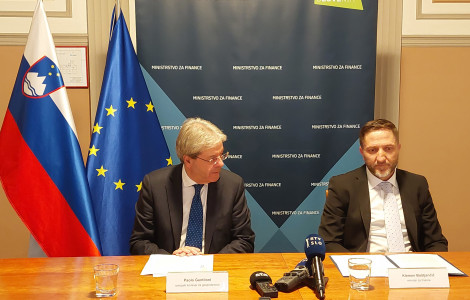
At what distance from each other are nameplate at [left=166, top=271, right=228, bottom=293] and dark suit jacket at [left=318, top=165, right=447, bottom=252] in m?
1.00

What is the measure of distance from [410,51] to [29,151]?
9.73 ft

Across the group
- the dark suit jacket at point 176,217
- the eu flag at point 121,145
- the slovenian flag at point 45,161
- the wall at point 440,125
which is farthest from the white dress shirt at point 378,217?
the slovenian flag at point 45,161

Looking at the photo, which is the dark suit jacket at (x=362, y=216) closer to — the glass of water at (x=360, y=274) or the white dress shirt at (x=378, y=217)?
the white dress shirt at (x=378, y=217)

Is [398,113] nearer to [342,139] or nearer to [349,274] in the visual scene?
[342,139]

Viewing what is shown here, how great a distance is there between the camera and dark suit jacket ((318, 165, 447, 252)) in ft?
8.80

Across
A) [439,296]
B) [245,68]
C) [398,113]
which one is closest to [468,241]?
[398,113]

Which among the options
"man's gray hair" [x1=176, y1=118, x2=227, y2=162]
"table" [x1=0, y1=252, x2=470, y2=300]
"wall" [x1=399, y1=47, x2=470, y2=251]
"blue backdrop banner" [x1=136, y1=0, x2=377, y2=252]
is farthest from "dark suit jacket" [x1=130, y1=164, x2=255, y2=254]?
"wall" [x1=399, y1=47, x2=470, y2=251]

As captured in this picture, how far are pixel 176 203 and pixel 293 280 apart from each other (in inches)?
39.3

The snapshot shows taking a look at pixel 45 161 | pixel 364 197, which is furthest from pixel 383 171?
pixel 45 161

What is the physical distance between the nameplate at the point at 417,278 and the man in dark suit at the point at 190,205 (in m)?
0.94

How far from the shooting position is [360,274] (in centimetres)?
182

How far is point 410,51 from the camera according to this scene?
3.95m

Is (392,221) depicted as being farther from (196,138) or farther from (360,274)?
(196,138)

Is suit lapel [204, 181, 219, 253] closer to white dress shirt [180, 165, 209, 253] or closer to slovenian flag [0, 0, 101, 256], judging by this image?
white dress shirt [180, 165, 209, 253]
